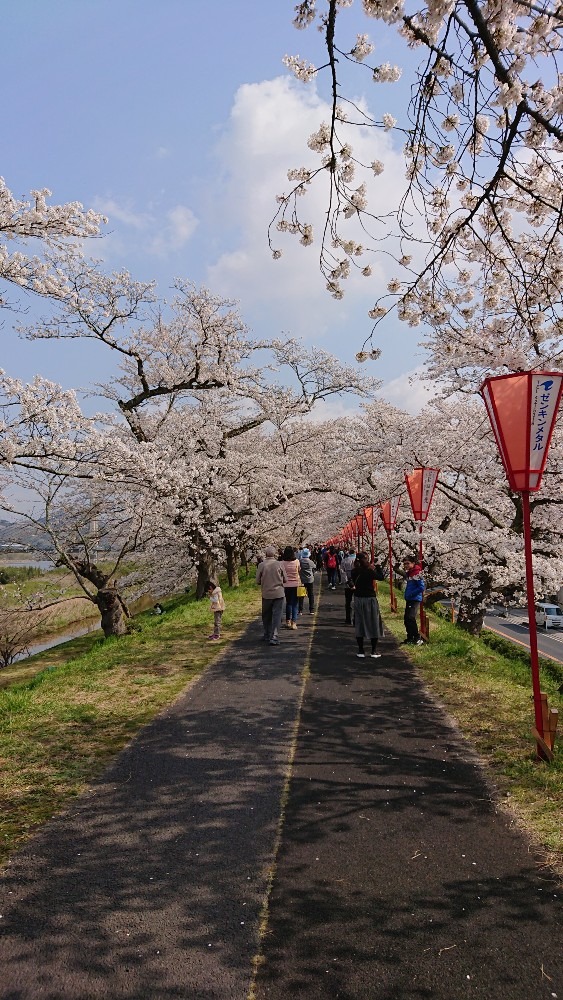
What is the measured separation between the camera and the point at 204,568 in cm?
1820

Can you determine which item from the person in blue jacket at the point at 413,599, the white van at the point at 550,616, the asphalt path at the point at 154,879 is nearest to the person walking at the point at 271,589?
the person in blue jacket at the point at 413,599

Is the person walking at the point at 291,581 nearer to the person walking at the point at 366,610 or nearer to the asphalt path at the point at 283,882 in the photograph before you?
the person walking at the point at 366,610

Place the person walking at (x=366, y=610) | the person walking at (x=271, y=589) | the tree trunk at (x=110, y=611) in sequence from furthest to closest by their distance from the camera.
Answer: the tree trunk at (x=110, y=611), the person walking at (x=271, y=589), the person walking at (x=366, y=610)

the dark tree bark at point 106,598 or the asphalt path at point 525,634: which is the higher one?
the dark tree bark at point 106,598

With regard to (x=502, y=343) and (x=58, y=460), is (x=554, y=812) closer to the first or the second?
(x=502, y=343)

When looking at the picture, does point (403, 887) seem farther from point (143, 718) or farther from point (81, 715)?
point (81, 715)

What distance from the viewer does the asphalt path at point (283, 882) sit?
2553mm

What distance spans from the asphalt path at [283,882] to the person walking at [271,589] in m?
4.63

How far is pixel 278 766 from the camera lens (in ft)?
16.4

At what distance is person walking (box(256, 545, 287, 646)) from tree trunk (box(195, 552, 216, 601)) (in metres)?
6.19

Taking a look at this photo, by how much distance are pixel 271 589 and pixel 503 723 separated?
5.02 metres

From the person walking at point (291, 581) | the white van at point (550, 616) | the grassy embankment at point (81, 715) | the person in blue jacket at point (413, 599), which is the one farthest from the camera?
the white van at point (550, 616)

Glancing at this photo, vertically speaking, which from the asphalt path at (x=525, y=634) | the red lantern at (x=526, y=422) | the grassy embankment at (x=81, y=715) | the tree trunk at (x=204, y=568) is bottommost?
the asphalt path at (x=525, y=634)

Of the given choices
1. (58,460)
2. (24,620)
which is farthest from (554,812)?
(24,620)
